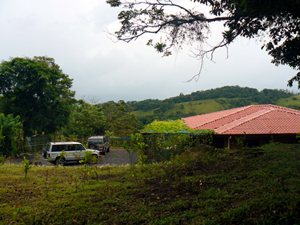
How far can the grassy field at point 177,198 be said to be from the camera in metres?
3.95

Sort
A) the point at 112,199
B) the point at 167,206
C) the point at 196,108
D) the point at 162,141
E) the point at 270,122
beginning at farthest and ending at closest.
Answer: the point at 196,108 → the point at 270,122 → the point at 162,141 → the point at 112,199 → the point at 167,206

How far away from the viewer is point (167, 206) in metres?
4.52

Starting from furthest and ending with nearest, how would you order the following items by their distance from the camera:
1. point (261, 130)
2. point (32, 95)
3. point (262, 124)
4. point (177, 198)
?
point (32, 95) → point (262, 124) → point (261, 130) → point (177, 198)

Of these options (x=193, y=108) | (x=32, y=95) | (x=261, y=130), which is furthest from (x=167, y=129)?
(x=193, y=108)

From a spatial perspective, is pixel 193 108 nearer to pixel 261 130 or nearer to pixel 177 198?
pixel 261 130

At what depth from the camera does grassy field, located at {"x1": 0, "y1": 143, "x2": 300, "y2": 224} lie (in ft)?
13.0

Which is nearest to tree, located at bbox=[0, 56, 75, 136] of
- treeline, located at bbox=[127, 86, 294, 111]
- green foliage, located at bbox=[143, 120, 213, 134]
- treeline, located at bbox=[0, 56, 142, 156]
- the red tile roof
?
treeline, located at bbox=[0, 56, 142, 156]

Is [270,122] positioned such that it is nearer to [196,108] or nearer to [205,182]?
[205,182]

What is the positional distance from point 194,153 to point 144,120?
3606 cm

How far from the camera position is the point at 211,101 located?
5288 centimetres

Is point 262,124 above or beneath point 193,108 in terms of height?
beneath

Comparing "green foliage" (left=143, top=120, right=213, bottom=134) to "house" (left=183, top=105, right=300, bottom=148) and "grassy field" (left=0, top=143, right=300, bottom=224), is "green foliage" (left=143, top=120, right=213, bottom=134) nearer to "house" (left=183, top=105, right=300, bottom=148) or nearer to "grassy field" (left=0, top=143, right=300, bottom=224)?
"house" (left=183, top=105, right=300, bottom=148)

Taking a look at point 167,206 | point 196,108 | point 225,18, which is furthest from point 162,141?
point 196,108

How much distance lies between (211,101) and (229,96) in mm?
4132
